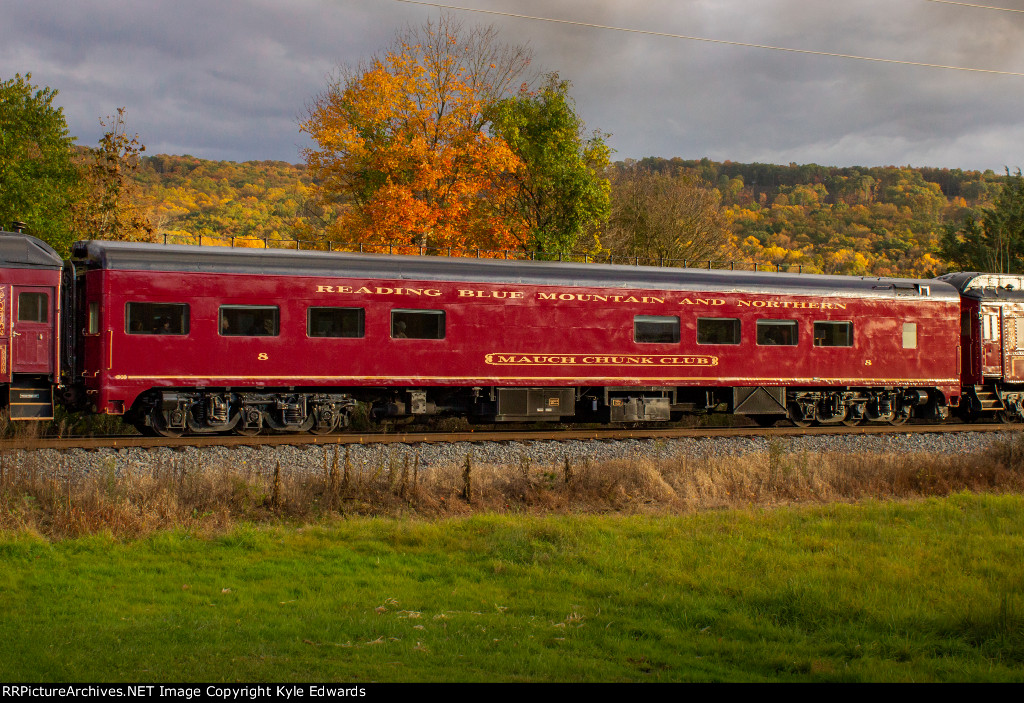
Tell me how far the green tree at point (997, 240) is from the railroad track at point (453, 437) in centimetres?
2531

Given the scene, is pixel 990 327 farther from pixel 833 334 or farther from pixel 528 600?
pixel 528 600

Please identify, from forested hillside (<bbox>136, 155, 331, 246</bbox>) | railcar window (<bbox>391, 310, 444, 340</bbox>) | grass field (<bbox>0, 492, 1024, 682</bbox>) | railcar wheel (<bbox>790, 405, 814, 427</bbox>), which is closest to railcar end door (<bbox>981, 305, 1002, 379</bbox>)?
railcar wheel (<bbox>790, 405, 814, 427</bbox>)

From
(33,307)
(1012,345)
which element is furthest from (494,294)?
(1012,345)

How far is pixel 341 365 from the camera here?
50.3 ft

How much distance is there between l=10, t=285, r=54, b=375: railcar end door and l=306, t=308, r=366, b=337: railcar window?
4274 millimetres

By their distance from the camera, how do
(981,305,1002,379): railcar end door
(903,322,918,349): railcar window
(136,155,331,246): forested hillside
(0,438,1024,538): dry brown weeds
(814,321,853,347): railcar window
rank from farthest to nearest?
(136,155,331,246): forested hillside < (981,305,1002,379): railcar end door < (903,322,918,349): railcar window < (814,321,853,347): railcar window < (0,438,1024,538): dry brown weeds

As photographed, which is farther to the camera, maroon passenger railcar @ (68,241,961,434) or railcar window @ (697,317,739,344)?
railcar window @ (697,317,739,344)

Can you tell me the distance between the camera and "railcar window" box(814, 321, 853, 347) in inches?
729

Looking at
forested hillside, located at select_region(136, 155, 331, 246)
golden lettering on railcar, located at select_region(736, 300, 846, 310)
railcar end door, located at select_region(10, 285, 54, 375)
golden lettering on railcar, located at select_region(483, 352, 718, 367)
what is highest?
forested hillside, located at select_region(136, 155, 331, 246)

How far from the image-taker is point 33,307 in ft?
46.2

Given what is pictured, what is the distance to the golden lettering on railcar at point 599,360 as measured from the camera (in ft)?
53.9

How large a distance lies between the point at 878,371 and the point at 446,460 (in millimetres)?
11167

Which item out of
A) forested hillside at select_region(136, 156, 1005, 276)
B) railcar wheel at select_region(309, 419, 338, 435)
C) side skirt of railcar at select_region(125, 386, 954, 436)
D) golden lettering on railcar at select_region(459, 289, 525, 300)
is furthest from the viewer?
forested hillside at select_region(136, 156, 1005, 276)

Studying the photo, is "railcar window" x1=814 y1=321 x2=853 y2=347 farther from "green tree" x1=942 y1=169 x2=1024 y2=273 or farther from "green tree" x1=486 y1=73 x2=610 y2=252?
"green tree" x1=942 y1=169 x2=1024 y2=273
